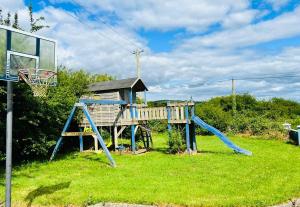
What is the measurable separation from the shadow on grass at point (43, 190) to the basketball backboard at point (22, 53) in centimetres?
344

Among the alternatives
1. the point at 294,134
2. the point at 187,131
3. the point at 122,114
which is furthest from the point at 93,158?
the point at 294,134

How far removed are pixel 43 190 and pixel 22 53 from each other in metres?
4.32

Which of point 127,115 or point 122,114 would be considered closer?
point 122,114

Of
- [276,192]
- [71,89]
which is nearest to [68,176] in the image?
[276,192]

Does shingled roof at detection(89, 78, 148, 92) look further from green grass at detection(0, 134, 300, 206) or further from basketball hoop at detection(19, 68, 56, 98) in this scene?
basketball hoop at detection(19, 68, 56, 98)

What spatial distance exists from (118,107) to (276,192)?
13.2 meters

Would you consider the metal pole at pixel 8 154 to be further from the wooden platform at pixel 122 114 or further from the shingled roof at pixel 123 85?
the shingled roof at pixel 123 85

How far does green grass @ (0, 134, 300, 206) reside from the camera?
30.4ft

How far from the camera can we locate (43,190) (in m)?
10.7

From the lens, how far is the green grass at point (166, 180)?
9.27 meters

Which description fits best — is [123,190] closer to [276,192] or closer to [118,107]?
[276,192]

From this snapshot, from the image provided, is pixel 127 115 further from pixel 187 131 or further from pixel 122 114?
pixel 187 131

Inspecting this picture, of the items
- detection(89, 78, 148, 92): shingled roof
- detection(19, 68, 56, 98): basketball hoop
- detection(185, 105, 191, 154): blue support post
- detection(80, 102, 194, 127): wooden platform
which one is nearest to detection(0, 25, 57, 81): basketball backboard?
detection(19, 68, 56, 98): basketball hoop

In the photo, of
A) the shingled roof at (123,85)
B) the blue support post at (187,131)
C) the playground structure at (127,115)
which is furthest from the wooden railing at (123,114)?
the shingled roof at (123,85)
